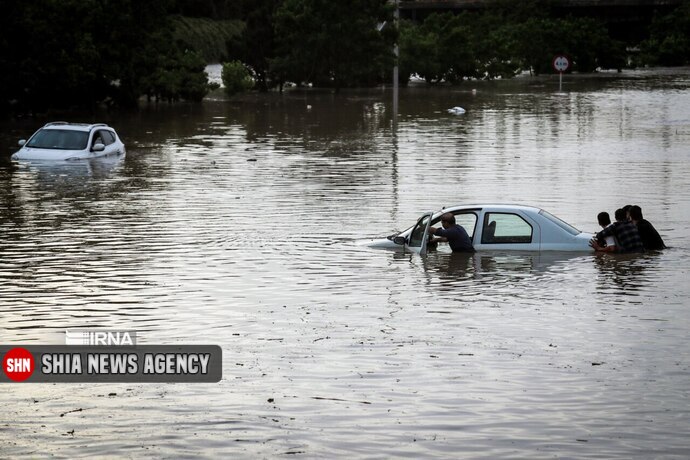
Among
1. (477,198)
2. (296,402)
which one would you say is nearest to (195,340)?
(296,402)

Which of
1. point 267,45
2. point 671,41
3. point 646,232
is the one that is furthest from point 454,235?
point 671,41

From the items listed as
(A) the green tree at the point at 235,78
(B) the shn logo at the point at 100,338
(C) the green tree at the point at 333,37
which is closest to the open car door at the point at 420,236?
(B) the shn logo at the point at 100,338

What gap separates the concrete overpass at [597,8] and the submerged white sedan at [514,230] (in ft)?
397

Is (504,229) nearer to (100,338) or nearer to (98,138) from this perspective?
(100,338)

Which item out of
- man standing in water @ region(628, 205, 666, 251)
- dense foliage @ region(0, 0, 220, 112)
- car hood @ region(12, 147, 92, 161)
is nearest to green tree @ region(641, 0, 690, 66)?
dense foliage @ region(0, 0, 220, 112)

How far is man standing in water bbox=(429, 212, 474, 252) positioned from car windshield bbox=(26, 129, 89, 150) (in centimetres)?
2288

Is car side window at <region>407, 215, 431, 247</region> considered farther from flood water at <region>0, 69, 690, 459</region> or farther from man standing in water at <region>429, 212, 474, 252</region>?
man standing in water at <region>429, 212, 474, 252</region>

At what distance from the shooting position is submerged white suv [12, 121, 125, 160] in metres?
44.3

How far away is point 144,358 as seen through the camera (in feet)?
55.7

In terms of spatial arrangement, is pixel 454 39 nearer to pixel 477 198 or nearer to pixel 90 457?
pixel 477 198

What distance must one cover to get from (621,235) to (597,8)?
128288mm

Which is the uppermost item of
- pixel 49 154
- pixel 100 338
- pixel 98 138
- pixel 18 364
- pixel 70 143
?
pixel 98 138

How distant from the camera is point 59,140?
150 ft

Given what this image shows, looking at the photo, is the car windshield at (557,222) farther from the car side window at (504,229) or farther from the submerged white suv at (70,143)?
the submerged white suv at (70,143)
